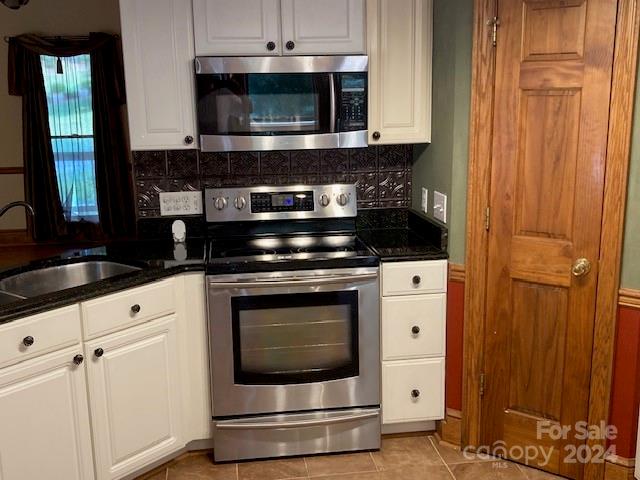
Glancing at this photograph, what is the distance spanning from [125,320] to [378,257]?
41.6 inches

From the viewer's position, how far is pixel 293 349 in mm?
2838

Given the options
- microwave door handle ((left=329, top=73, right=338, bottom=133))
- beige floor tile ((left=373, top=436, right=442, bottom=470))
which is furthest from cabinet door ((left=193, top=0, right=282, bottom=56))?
beige floor tile ((left=373, top=436, right=442, bottom=470))

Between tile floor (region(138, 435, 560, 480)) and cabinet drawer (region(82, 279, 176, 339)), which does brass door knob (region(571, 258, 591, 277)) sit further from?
cabinet drawer (region(82, 279, 176, 339))

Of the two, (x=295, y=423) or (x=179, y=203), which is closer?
(x=295, y=423)

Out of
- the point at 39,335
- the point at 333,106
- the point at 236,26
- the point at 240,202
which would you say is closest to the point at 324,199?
the point at 240,202

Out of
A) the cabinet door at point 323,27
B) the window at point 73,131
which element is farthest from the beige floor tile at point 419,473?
the window at point 73,131

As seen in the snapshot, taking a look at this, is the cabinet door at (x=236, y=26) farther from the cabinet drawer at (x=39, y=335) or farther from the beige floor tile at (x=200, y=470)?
the beige floor tile at (x=200, y=470)

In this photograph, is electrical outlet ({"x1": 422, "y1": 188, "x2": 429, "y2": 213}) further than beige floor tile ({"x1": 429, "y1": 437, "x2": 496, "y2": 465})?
Yes

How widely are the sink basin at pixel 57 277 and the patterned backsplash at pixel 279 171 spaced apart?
1.49 ft

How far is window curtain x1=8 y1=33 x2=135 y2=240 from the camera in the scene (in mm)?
5414

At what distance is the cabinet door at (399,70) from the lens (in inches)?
114

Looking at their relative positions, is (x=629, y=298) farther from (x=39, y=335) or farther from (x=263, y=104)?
(x=39, y=335)

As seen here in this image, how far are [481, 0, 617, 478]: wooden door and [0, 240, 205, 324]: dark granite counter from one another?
50.8 inches

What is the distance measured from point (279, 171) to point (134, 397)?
4.26 feet
